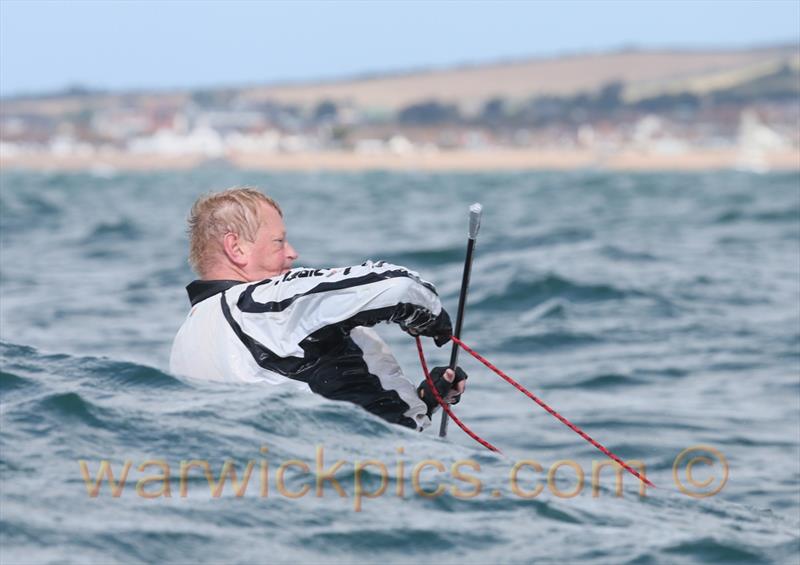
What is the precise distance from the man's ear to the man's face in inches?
0.5

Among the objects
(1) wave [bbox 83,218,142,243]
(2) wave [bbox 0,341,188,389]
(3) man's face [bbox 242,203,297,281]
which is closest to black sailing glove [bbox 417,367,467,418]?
(3) man's face [bbox 242,203,297,281]

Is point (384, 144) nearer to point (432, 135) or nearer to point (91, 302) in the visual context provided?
point (432, 135)

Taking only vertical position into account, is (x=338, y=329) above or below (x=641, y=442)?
above

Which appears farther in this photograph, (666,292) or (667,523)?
(666,292)

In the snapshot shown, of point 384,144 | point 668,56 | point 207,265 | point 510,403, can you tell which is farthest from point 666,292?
point 668,56

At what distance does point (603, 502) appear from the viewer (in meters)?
5.24

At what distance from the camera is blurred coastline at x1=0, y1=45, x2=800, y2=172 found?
156 metres

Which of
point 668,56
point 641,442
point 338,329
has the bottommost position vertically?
point 641,442

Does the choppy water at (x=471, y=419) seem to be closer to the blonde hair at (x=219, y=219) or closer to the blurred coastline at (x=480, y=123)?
the blonde hair at (x=219, y=219)

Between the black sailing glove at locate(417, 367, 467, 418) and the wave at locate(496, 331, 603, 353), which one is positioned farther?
the wave at locate(496, 331, 603, 353)

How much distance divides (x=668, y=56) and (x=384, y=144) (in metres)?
46.4

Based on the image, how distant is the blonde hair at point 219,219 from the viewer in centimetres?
511

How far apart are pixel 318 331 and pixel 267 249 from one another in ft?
2.00

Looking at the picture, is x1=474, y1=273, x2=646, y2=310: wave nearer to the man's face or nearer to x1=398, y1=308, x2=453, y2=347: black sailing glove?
the man's face
